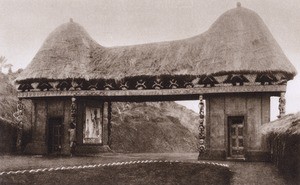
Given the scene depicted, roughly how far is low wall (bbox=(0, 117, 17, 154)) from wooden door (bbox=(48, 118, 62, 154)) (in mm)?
1697

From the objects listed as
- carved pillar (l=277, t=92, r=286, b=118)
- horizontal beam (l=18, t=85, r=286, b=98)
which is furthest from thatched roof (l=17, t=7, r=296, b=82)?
carved pillar (l=277, t=92, r=286, b=118)

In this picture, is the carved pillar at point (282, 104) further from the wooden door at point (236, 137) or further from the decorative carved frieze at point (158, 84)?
the decorative carved frieze at point (158, 84)

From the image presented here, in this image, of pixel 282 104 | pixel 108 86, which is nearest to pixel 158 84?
pixel 108 86

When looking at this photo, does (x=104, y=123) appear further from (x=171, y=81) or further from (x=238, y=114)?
(x=238, y=114)

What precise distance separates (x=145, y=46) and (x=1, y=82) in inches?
464

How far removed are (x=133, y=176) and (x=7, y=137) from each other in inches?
391

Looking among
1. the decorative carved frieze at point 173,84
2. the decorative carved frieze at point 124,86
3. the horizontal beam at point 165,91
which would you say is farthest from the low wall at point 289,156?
the decorative carved frieze at point 124,86

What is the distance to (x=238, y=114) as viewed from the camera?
17.2 m

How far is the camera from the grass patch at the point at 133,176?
11.7m

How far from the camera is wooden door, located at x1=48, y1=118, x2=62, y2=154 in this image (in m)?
20.7

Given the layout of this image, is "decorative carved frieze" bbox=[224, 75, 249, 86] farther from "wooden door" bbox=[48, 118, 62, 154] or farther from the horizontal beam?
"wooden door" bbox=[48, 118, 62, 154]

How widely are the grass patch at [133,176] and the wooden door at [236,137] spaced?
3294 mm

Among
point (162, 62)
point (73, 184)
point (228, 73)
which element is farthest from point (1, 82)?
point (73, 184)

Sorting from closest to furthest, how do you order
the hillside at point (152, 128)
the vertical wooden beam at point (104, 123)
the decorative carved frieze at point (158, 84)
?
the decorative carved frieze at point (158, 84), the vertical wooden beam at point (104, 123), the hillside at point (152, 128)
